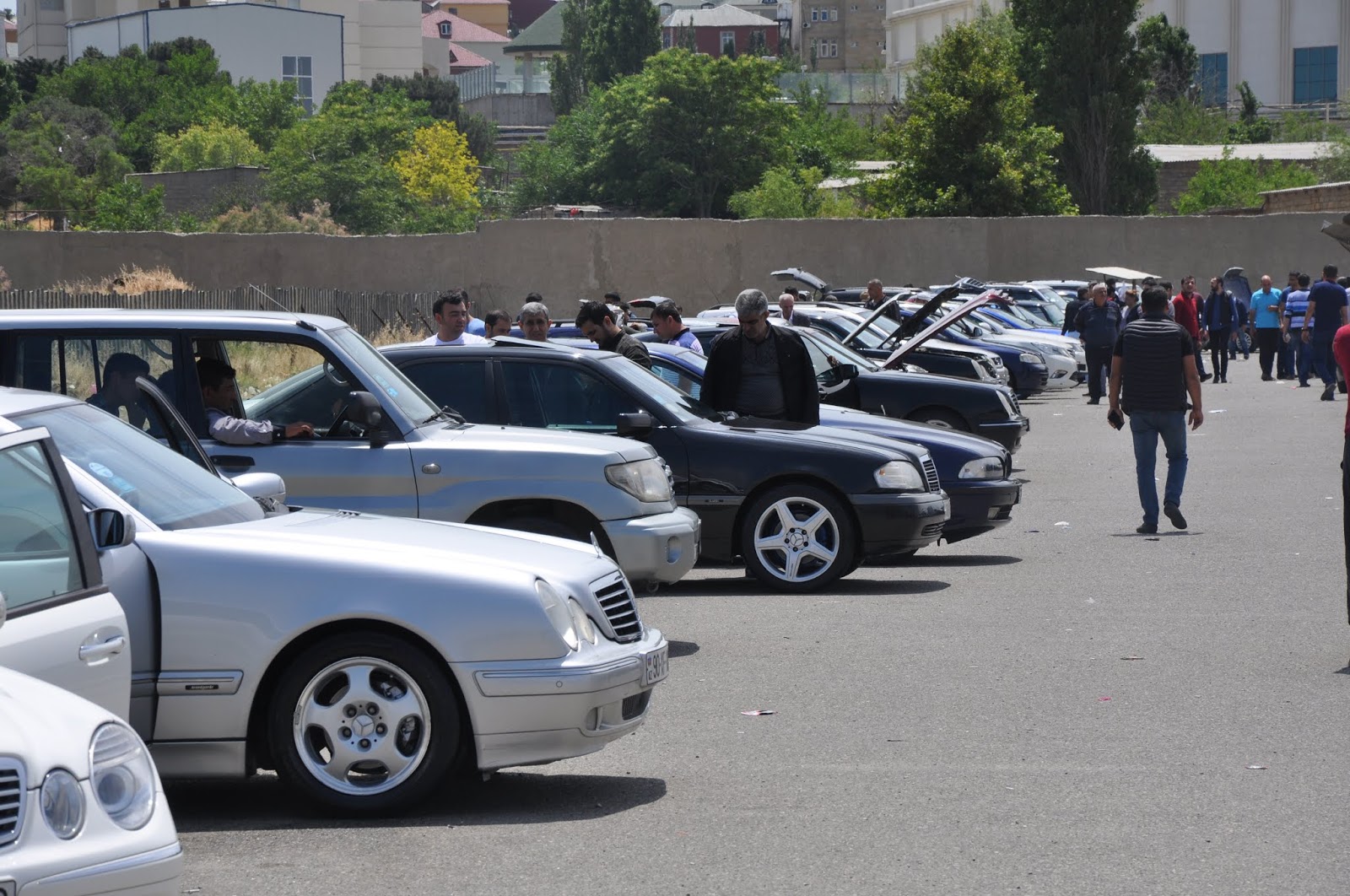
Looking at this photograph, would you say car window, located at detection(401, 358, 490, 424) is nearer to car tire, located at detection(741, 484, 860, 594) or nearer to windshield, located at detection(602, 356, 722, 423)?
windshield, located at detection(602, 356, 722, 423)

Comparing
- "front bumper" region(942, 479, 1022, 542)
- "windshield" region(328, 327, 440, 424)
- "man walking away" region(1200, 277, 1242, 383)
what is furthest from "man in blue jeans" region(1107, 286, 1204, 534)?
"man walking away" region(1200, 277, 1242, 383)

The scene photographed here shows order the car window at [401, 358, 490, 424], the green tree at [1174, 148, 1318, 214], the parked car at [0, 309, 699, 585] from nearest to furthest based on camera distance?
1. the parked car at [0, 309, 699, 585]
2. the car window at [401, 358, 490, 424]
3. the green tree at [1174, 148, 1318, 214]

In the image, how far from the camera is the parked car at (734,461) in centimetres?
1168

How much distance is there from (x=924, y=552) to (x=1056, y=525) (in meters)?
1.53

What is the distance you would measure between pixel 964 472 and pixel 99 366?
21.3 ft

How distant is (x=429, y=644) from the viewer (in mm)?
6344

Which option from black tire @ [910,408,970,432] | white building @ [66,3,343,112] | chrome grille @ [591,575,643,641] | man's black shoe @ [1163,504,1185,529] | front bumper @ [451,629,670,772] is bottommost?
man's black shoe @ [1163,504,1185,529]

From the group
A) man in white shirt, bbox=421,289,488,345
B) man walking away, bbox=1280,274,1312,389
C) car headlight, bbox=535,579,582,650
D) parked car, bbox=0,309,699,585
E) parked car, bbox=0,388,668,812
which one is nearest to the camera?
parked car, bbox=0,388,668,812

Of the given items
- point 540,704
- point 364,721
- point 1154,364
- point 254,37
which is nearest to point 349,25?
point 254,37

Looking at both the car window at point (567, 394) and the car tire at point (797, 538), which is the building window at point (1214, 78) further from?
the car window at point (567, 394)

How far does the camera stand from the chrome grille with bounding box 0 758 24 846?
12.8 ft

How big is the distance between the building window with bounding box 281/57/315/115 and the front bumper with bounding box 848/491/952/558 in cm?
11461

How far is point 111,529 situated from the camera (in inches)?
227

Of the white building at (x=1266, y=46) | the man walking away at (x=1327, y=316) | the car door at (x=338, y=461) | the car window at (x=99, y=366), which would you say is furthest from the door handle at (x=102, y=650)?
the white building at (x=1266, y=46)
